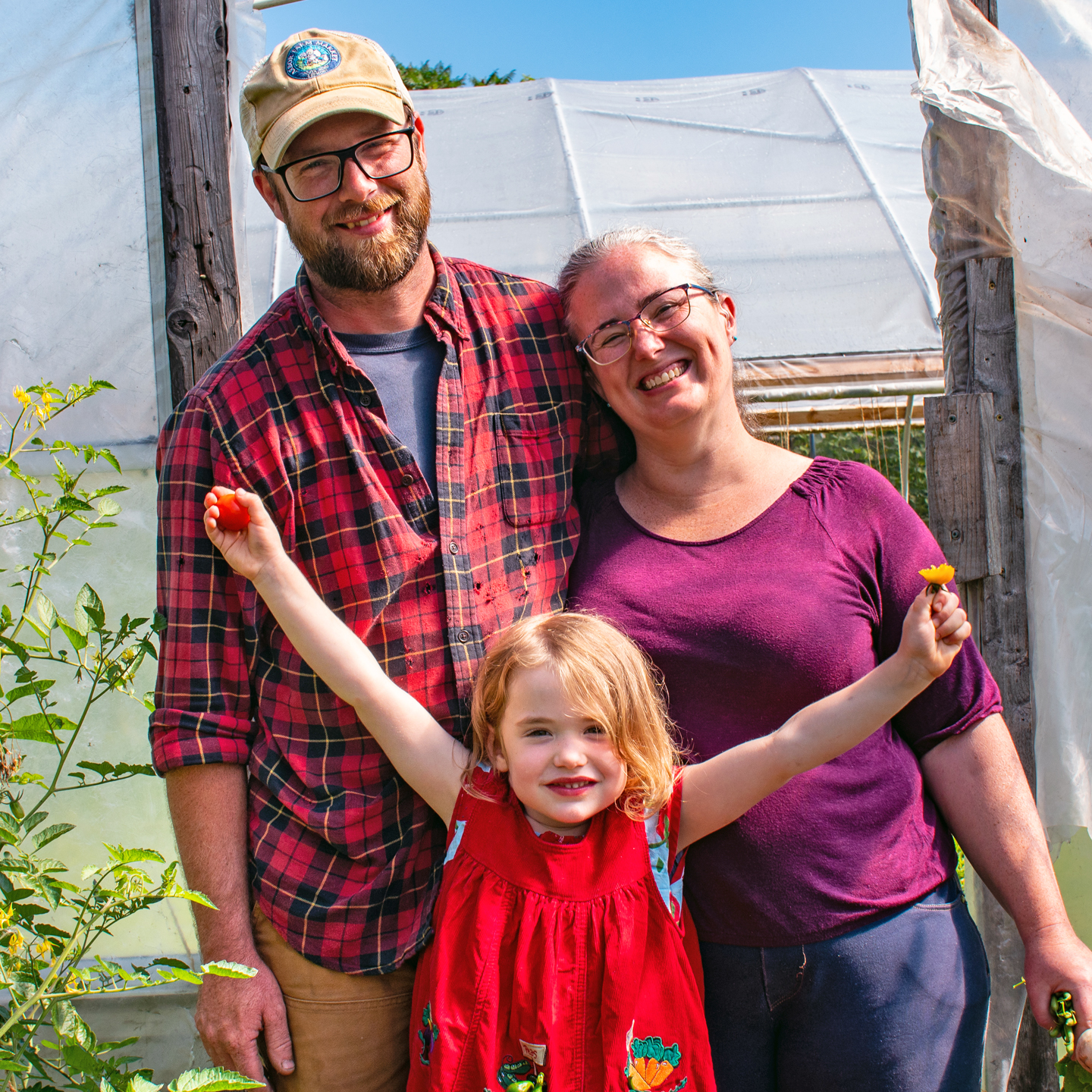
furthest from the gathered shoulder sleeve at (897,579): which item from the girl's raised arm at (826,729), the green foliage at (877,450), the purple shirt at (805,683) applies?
the green foliage at (877,450)

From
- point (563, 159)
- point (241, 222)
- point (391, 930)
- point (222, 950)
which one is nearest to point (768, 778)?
point (391, 930)

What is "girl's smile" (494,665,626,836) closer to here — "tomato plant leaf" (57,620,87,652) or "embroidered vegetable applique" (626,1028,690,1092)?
"embroidered vegetable applique" (626,1028,690,1092)

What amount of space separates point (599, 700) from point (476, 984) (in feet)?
1.63

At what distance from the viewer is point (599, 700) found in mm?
1630

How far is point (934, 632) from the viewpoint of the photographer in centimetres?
149

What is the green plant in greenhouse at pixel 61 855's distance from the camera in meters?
1.40

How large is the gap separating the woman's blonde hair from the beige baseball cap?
1013 mm

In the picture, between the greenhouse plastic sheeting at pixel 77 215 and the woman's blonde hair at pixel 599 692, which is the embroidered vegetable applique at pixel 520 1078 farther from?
the greenhouse plastic sheeting at pixel 77 215

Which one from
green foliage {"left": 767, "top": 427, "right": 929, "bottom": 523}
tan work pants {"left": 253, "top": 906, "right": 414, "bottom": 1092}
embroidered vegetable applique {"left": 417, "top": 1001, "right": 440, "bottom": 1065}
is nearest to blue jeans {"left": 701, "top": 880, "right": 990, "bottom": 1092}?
embroidered vegetable applique {"left": 417, "top": 1001, "right": 440, "bottom": 1065}

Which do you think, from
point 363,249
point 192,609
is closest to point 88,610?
point 192,609

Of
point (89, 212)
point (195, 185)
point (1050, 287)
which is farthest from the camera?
point (89, 212)

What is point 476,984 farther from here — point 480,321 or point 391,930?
point 480,321

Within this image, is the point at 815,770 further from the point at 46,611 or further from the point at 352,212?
the point at 46,611

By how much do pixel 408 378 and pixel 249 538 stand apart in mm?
480
